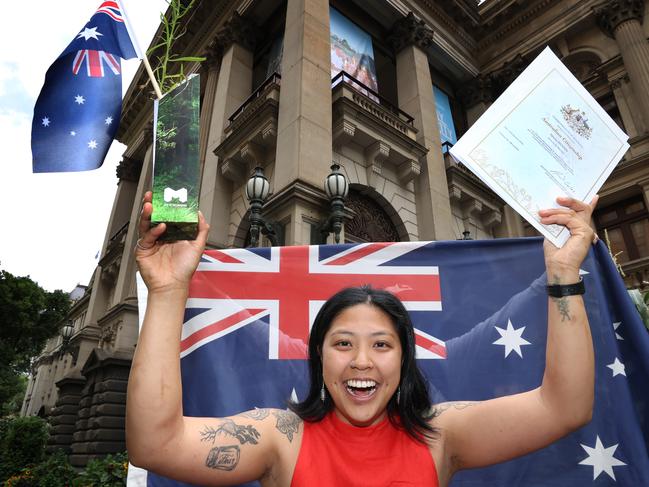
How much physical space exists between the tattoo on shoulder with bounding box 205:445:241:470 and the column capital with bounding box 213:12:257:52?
1653 centimetres

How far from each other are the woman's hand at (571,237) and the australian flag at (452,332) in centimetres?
130

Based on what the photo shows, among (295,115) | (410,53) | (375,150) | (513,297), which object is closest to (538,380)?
(513,297)

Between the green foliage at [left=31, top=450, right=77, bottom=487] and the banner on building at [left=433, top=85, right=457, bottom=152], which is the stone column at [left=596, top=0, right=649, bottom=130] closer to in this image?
the banner on building at [left=433, top=85, right=457, bottom=152]

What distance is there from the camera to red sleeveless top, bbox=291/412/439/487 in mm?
1568

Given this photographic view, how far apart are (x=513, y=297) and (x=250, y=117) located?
10270 millimetres

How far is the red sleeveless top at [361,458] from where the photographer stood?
157cm

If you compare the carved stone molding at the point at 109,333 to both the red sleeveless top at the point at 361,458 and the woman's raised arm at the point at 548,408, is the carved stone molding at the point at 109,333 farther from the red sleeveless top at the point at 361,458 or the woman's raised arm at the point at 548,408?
the woman's raised arm at the point at 548,408

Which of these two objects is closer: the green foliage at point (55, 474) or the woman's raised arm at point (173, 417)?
the woman's raised arm at point (173, 417)

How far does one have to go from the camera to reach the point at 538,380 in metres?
2.96

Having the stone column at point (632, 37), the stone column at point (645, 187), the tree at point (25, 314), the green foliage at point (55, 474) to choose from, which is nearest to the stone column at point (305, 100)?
the green foliage at point (55, 474)

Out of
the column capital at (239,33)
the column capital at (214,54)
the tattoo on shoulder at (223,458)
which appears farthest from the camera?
the column capital at (214,54)

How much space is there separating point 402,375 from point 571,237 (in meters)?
1.00

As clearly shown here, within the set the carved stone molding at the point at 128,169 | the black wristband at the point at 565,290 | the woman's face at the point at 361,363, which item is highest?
the carved stone molding at the point at 128,169

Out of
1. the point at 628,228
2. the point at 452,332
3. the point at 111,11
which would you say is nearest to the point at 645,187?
the point at 628,228
